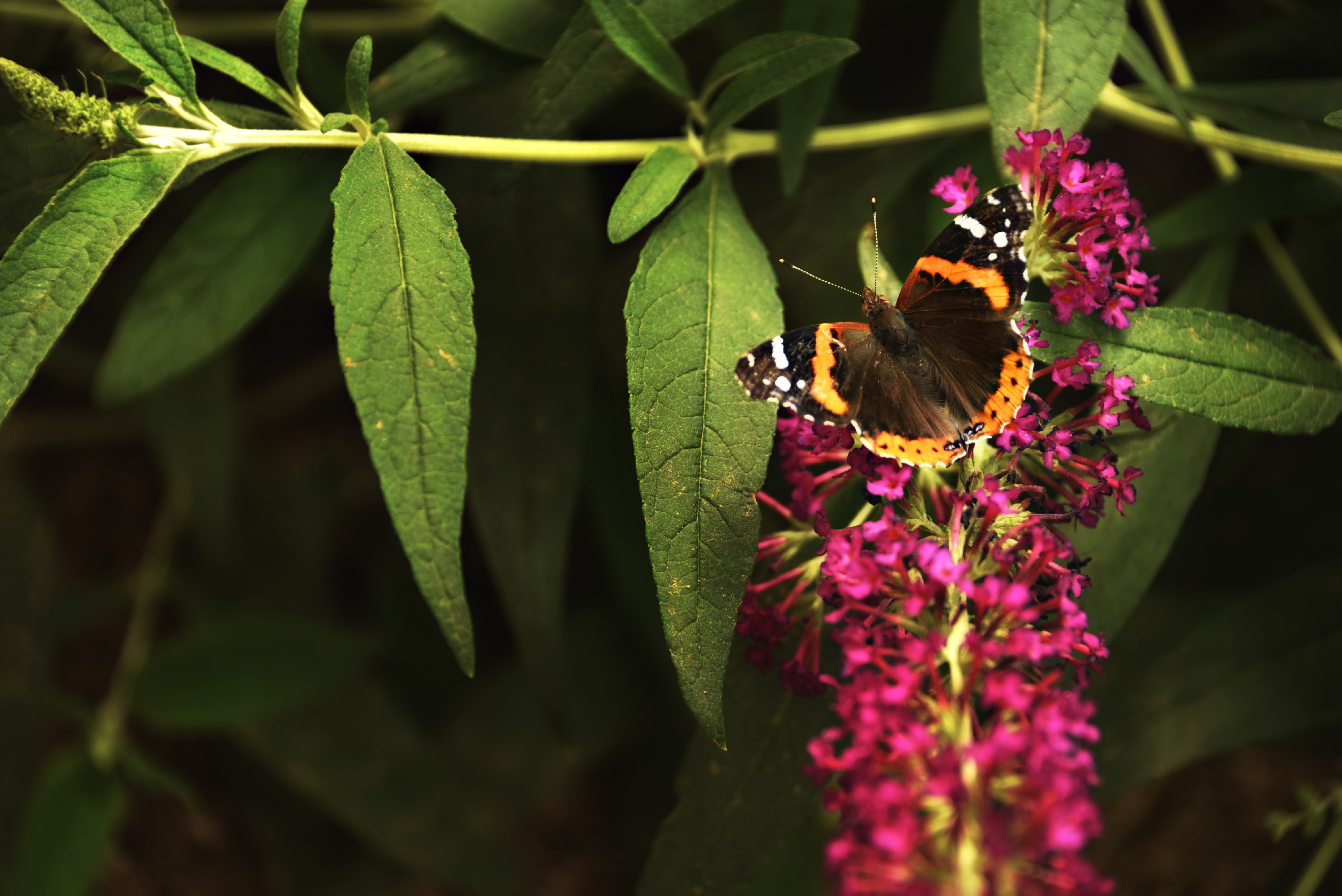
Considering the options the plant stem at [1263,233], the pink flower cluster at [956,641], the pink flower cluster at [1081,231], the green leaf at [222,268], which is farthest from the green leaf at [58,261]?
the plant stem at [1263,233]

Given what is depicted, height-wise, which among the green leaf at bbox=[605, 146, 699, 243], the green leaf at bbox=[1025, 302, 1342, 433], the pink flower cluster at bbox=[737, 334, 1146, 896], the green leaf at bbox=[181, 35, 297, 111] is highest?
the green leaf at bbox=[181, 35, 297, 111]

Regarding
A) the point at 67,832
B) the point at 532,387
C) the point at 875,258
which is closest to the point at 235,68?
the point at 532,387

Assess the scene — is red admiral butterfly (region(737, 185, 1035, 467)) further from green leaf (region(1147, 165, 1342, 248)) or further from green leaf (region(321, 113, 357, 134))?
green leaf (region(321, 113, 357, 134))

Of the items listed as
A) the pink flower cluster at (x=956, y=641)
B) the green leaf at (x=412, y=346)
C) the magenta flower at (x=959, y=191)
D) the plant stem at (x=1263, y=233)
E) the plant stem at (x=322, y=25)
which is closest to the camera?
the pink flower cluster at (x=956, y=641)

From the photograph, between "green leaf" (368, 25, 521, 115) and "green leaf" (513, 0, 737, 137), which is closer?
"green leaf" (513, 0, 737, 137)

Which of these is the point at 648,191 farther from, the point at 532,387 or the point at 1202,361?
the point at 1202,361

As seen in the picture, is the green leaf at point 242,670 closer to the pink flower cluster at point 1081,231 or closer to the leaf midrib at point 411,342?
the leaf midrib at point 411,342

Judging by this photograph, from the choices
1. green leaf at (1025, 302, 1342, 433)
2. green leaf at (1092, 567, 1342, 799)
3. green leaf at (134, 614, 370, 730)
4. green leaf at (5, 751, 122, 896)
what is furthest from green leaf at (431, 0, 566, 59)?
green leaf at (5, 751, 122, 896)
